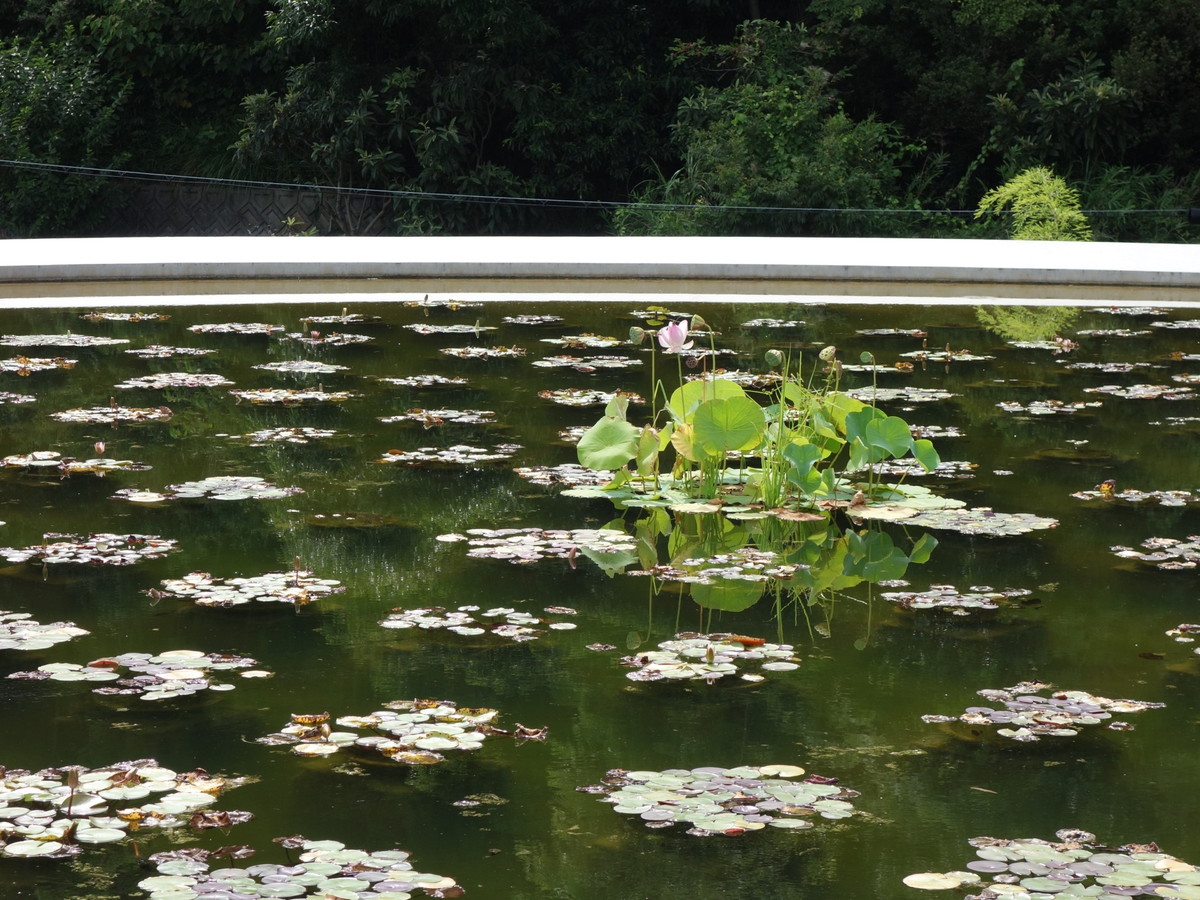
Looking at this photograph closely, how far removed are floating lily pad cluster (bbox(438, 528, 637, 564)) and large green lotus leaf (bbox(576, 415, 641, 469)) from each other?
333 millimetres

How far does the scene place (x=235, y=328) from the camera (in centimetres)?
748

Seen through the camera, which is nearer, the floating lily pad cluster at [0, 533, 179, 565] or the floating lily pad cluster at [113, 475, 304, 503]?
the floating lily pad cluster at [0, 533, 179, 565]

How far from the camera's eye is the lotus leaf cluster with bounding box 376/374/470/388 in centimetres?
617

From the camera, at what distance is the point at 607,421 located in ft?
14.8

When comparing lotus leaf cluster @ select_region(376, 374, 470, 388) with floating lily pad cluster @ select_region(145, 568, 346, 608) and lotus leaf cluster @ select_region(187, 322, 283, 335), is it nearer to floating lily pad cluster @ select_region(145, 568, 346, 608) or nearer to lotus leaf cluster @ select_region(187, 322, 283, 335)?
lotus leaf cluster @ select_region(187, 322, 283, 335)

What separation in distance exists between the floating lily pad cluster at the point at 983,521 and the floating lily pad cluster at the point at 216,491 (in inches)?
72.6

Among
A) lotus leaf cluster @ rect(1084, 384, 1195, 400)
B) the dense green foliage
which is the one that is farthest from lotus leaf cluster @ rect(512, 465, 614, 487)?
→ the dense green foliage

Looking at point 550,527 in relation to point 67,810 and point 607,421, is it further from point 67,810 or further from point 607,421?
point 67,810

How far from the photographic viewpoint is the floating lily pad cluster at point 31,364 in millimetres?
6328

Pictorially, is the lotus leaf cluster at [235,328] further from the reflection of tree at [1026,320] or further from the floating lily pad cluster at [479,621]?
the floating lily pad cluster at [479,621]

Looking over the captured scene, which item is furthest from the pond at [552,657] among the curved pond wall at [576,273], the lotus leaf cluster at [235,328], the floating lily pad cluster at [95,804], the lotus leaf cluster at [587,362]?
the curved pond wall at [576,273]

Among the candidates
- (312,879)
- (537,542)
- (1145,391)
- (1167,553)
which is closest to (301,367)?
(537,542)

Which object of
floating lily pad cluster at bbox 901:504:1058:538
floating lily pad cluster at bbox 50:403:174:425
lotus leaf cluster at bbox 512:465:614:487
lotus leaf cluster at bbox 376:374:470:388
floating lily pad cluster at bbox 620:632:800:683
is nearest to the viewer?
floating lily pad cluster at bbox 620:632:800:683

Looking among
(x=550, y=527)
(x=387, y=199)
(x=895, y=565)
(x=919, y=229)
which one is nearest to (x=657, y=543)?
(x=550, y=527)
